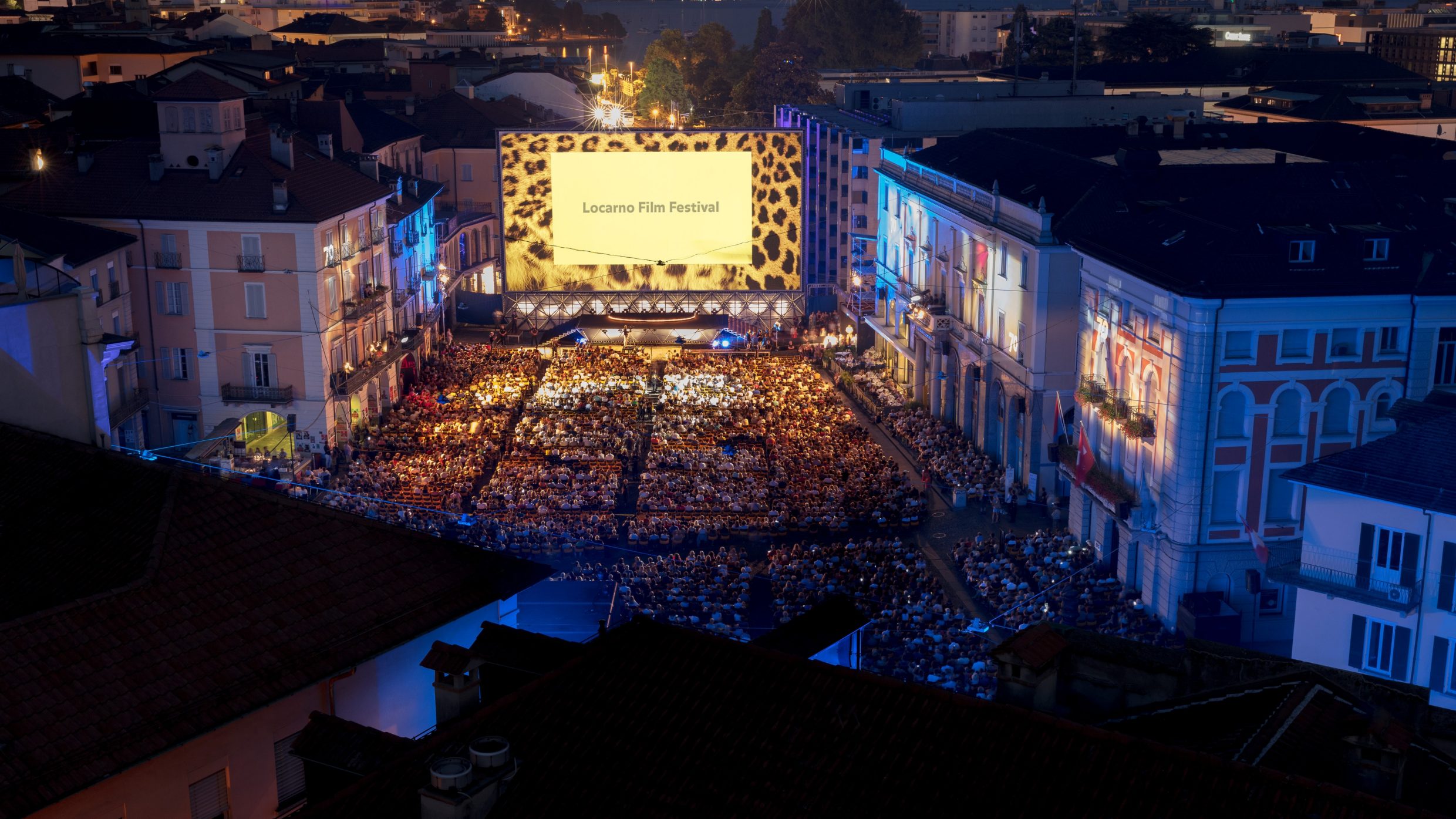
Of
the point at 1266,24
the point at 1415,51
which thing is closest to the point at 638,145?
the point at 1415,51

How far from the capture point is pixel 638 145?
8969cm

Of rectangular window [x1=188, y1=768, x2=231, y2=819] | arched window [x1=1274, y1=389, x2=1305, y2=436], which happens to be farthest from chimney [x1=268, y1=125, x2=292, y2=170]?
rectangular window [x1=188, y1=768, x2=231, y2=819]

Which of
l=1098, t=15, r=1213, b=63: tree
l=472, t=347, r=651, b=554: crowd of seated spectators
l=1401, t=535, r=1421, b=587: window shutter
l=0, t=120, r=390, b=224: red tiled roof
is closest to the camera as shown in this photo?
l=1401, t=535, r=1421, b=587: window shutter

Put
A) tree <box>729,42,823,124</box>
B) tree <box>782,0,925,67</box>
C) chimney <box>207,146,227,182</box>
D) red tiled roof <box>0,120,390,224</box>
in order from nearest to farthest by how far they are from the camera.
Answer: red tiled roof <box>0,120,390,224</box>
chimney <box>207,146,227,182</box>
tree <box>729,42,823,124</box>
tree <box>782,0,925,67</box>

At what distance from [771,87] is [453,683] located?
136656 millimetres

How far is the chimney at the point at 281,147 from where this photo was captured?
2454 inches

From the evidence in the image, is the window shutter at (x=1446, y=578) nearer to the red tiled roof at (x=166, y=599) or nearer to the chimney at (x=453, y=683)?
the red tiled roof at (x=166, y=599)

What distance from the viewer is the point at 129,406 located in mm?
58156

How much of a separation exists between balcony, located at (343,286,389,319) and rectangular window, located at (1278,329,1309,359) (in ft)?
122

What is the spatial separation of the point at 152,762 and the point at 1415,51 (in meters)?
164

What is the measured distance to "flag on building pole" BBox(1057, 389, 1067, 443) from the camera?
179 ft

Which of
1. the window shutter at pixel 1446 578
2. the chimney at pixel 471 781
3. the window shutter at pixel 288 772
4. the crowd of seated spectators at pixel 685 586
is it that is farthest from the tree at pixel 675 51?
the chimney at pixel 471 781

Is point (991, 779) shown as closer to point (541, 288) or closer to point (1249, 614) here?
point (1249, 614)

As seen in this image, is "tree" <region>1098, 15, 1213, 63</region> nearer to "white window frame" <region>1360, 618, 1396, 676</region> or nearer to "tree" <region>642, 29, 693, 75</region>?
"tree" <region>642, 29, 693, 75</region>
